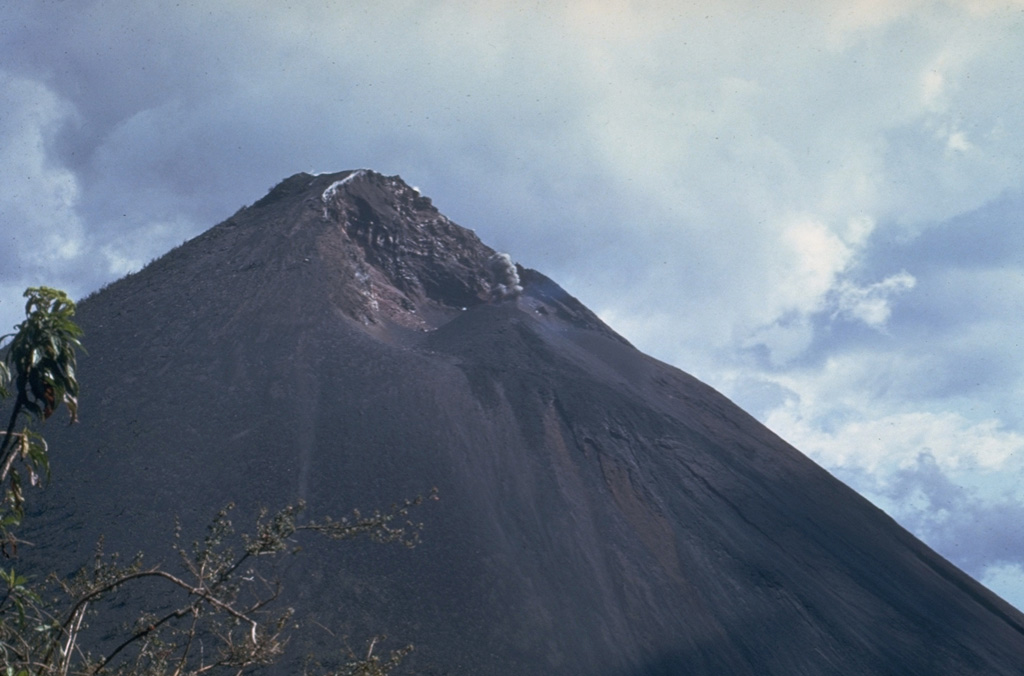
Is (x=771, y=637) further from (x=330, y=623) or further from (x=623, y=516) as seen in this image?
(x=330, y=623)

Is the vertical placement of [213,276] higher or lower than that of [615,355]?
lower

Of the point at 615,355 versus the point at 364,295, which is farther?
the point at 615,355

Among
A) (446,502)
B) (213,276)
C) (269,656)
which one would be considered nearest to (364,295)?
(213,276)

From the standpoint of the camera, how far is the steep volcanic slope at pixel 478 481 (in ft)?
74.6

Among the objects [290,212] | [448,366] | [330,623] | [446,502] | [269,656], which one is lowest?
[269,656]

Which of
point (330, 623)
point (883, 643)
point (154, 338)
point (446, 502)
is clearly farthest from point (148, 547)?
point (883, 643)

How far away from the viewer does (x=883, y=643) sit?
2750cm

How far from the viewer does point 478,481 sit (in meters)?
28.7

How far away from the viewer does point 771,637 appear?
25984 millimetres

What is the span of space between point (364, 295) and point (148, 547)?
19.9m

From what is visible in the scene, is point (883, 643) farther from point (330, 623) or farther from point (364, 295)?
point (364, 295)

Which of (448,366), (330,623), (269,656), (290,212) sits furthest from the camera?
(290,212)

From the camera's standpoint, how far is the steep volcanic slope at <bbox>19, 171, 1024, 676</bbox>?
22734mm

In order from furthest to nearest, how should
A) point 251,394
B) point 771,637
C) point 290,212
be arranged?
point 290,212, point 251,394, point 771,637
